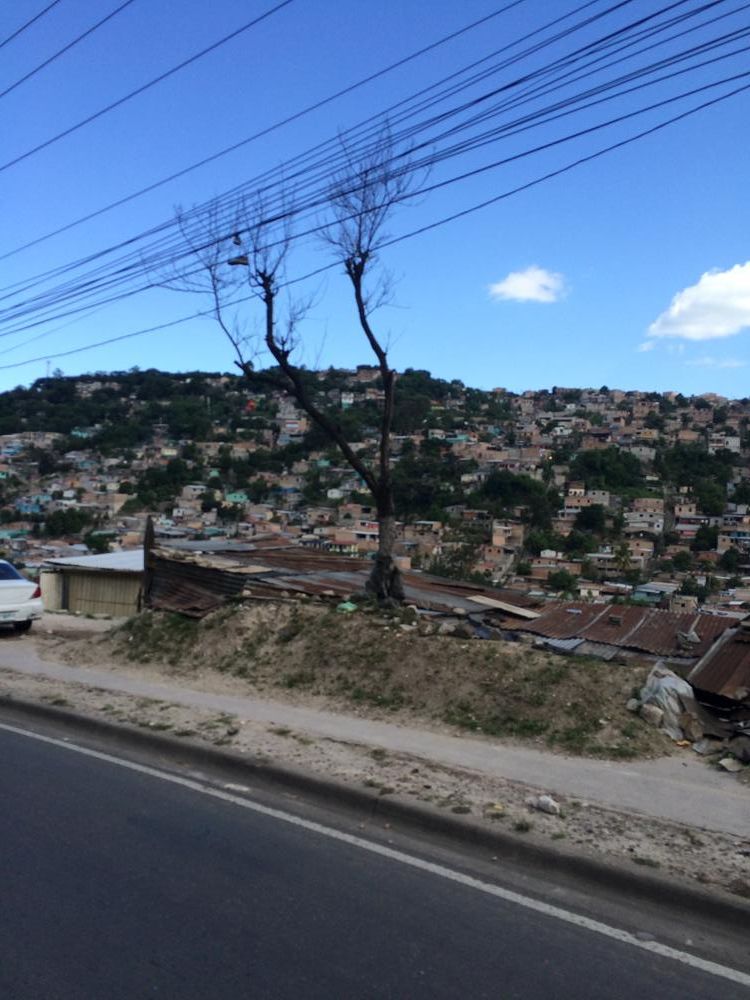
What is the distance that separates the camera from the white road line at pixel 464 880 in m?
3.83

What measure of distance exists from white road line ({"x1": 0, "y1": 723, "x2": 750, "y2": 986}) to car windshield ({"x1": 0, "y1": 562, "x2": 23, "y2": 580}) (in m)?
8.39

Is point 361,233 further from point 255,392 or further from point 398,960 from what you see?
point 255,392

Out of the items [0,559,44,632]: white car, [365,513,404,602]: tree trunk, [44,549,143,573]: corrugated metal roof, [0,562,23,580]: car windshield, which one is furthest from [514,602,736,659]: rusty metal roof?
[44,549,143,573]: corrugated metal roof

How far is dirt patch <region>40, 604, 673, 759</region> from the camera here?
7.46 metres

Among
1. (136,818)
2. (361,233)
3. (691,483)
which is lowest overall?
(136,818)

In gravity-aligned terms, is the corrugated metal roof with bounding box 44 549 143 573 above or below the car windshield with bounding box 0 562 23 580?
below

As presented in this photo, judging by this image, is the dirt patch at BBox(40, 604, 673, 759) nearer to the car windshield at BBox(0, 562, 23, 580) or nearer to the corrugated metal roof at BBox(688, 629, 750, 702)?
the corrugated metal roof at BBox(688, 629, 750, 702)

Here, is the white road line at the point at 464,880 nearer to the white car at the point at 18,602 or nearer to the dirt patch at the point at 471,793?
the dirt patch at the point at 471,793

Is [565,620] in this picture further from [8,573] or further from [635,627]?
[8,573]

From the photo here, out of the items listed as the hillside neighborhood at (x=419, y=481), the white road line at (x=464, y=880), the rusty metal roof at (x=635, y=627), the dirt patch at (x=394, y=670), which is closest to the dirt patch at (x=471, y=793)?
the white road line at (x=464, y=880)

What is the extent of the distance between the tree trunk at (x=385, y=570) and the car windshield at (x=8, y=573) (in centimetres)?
652

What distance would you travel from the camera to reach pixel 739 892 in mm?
4320

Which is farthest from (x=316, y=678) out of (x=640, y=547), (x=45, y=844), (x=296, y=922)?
(x=640, y=547)

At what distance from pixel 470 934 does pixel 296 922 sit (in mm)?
818
